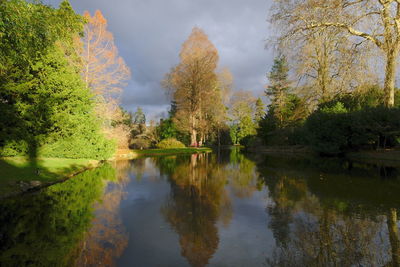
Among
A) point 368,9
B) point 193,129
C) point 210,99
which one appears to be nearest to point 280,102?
point 210,99

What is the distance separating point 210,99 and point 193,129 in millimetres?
5295

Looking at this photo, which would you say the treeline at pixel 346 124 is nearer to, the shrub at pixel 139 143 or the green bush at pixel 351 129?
the green bush at pixel 351 129

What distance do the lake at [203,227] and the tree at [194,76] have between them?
27045 mm

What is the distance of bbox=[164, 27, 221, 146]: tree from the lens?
33.9 meters

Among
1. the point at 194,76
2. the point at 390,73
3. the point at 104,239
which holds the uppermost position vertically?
the point at 194,76

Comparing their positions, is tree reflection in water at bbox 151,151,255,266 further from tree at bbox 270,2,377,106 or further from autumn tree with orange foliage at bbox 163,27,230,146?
autumn tree with orange foliage at bbox 163,27,230,146

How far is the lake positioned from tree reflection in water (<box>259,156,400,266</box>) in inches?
0.7

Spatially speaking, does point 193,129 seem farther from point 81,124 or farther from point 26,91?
point 26,91

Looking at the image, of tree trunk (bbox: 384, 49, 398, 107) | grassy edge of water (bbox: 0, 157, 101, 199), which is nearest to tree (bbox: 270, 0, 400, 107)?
tree trunk (bbox: 384, 49, 398, 107)

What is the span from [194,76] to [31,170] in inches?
1044

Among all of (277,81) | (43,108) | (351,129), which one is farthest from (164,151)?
(277,81)

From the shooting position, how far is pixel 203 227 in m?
4.87

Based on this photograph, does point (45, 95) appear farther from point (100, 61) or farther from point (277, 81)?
point (277, 81)

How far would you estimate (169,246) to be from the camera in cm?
408
